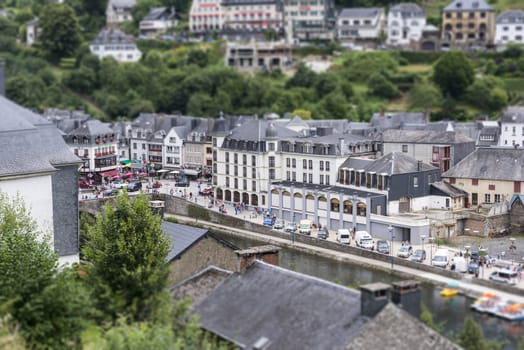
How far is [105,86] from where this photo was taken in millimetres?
91000

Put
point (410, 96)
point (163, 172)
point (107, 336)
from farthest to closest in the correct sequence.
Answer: point (410, 96) → point (163, 172) → point (107, 336)

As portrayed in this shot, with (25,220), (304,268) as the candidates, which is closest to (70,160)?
(25,220)

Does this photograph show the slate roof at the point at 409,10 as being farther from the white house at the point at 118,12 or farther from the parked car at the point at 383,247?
the parked car at the point at 383,247

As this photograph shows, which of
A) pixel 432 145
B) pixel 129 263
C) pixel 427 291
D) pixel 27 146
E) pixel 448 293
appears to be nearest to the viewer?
pixel 129 263

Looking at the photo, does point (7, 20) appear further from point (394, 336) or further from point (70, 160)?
point (394, 336)

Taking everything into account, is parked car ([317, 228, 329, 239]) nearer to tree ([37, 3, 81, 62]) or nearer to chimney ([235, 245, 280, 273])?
chimney ([235, 245, 280, 273])

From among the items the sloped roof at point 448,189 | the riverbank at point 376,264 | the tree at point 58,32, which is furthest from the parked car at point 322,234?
the tree at point 58,32

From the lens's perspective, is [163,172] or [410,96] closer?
[163,172]

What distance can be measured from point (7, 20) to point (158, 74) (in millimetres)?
26638

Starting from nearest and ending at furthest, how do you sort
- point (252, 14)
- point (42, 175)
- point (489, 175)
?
1. point (42, 175)
2. point (489, 175)
3. point (252, 14)

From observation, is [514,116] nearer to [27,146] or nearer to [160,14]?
[27,146]

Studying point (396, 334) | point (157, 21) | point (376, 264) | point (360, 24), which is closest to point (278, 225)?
point (376, 264)

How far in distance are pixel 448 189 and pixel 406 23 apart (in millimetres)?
53375

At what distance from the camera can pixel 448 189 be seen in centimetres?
4759
